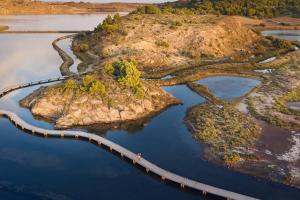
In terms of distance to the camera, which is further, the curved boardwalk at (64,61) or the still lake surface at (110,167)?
the curved boardwalk at (64,61)

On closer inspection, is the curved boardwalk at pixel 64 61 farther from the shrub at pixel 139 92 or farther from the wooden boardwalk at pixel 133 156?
the wooden boardwalk at pixel 133 156

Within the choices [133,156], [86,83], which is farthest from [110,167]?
[86,83]

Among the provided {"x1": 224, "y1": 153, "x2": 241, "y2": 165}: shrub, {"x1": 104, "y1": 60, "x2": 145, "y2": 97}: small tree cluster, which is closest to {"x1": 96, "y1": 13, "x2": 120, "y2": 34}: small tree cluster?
{"x1": 104, "y1": 60, "x2": 145, "y2": 97}: small tree cluster

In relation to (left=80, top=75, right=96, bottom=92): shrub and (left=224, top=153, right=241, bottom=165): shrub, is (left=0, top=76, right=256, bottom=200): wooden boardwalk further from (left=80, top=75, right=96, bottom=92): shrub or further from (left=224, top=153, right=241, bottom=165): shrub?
(left=80, top=75, right=96, bottom=92): shrub

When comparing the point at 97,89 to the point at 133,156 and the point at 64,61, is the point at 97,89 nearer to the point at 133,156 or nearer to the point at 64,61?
the point at 133,156

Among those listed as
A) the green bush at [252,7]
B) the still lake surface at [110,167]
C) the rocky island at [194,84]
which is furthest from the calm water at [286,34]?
the still lake surface at [110,167]

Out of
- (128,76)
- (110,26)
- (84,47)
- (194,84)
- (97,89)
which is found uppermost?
(110,26)

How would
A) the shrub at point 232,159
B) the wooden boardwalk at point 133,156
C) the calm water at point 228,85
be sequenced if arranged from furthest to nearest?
the calm water at point 228,85, the shrub at point 232,159, the wooden boardwalk at point 133,156

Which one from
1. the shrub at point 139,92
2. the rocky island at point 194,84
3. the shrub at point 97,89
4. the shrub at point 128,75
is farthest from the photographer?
the shrub at point 128,75

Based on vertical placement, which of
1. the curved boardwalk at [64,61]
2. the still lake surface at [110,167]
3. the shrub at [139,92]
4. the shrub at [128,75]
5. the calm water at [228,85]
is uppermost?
the shrub at [128,75]

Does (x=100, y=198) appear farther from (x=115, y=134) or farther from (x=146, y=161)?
(x=115, y=134)
